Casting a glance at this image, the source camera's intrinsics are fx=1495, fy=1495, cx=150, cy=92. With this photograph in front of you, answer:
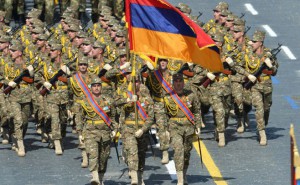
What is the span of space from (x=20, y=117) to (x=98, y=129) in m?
4.77

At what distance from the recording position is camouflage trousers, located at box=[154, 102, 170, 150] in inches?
1212

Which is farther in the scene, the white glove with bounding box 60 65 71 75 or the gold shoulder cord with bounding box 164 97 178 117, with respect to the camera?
the white glove with bounding box 60 65 71 75

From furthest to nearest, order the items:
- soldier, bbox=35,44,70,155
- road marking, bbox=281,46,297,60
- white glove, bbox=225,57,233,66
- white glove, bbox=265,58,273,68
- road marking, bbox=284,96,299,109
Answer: road marking, bbox=281,46,297,60
road marking, bbox=284,96,299,109
white glove, bbox=225,57,233,66
white glove, bbox=265,58,273,68
soldier, bbox=35,44,70,155

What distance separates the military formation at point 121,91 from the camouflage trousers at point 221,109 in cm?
2

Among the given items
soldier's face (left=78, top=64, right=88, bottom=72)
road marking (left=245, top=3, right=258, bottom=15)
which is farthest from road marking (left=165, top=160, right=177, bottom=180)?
road marking (left=245, top=3, right=258, bottom=15)

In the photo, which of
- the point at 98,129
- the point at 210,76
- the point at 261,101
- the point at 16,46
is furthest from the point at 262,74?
the point at 98,129

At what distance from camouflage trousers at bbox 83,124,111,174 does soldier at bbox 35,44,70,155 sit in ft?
14.1

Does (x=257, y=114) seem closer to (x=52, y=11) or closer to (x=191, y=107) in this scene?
(x=191, y=107)

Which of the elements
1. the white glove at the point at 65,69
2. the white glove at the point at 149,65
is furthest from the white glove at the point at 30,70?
the white glove at the point at 149,65

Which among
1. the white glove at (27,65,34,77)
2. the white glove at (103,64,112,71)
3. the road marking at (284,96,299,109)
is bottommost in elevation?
the road marking at (284,96,299,109)

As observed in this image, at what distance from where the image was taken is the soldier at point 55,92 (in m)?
33.9

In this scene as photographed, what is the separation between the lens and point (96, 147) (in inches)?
1163

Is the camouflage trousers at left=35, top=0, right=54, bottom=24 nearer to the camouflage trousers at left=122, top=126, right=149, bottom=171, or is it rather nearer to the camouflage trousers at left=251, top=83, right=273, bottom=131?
the camouflage trousers at left=251, top=83, right=273, bottom=131

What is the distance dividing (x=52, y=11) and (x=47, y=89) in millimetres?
12168
